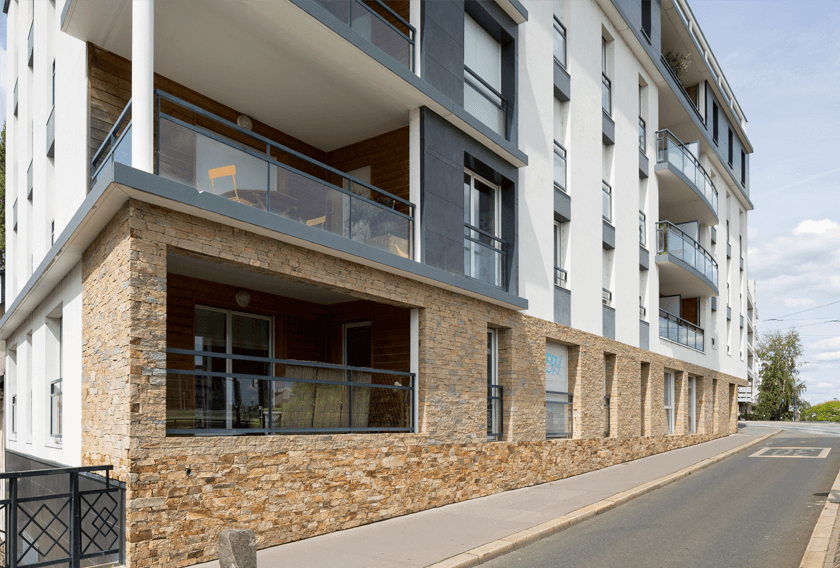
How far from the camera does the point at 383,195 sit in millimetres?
11734

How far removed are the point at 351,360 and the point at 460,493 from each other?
3.37 metres

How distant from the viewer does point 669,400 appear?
24562 mm

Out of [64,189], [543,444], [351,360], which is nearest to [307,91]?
[64,189]

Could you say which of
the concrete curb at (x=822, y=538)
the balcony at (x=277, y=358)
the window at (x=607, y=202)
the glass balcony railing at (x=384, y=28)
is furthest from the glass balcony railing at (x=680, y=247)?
the glass balcony railing at (x=384, y=28)

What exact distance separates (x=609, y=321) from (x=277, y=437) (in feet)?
41.5

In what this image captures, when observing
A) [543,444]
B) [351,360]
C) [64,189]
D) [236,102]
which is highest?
[236,102]

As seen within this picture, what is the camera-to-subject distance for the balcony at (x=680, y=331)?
2384cm

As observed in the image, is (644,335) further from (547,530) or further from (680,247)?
(547,530)

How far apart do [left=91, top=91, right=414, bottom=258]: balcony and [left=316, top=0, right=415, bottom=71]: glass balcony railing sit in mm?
2397

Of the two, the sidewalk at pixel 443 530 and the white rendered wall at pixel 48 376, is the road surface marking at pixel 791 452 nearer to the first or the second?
the sidewalk at pixel 443 530

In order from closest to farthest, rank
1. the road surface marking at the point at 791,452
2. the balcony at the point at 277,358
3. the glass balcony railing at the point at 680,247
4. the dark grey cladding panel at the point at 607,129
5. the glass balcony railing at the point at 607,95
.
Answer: the balcony at the point at 277,358 → the dark grey cladding panel at the point at 607,129 → the glass balcony railing at the point at 607,95 → the road surface marking at the point at 791,452 → the glass balcony railing at the point at 680,247

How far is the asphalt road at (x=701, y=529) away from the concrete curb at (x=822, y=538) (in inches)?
5.8

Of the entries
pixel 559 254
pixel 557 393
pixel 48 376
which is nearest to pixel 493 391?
pixel 557 393

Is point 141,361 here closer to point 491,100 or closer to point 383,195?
point 383,195
